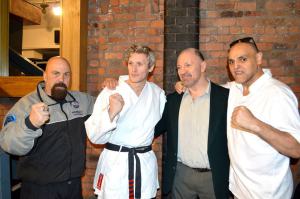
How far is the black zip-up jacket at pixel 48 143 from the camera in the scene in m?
2.15

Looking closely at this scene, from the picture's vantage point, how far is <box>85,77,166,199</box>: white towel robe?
89.7 inches

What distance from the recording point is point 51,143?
7.52 ft

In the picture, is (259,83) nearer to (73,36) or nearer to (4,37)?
(73,36)

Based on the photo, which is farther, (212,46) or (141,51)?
(212,46)

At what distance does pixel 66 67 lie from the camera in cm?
244

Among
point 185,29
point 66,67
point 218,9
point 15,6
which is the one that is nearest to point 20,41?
point 15,6

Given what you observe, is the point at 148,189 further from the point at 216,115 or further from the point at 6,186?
the point at 6,186

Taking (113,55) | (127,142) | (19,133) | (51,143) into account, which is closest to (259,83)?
(127,142)

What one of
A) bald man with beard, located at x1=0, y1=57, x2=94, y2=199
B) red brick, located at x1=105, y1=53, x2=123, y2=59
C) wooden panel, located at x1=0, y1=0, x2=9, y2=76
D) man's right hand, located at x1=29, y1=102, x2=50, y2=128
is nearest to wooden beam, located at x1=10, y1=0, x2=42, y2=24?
wooden panel, located at x1=0, y1=0, x2=9, y2=76

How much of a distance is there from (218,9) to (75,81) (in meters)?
1.84

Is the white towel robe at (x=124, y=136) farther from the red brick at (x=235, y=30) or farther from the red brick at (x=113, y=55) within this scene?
the red brick at (x=235, y=30)

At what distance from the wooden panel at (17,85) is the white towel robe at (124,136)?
1.64 meters

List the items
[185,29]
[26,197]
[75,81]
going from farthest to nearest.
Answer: [75,81] → [185,29] → [26,197]

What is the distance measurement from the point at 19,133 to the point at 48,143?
10.8 inches
